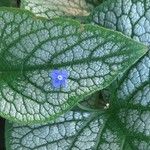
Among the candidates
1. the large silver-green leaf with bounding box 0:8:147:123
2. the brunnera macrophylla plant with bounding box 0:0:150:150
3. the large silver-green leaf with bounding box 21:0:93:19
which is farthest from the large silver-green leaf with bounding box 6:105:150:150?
the large silver-green leaf with bounding box 21:0:93:19

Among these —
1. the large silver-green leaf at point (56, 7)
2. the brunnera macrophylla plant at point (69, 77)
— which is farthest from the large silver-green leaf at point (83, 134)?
the large silver-green leaf at point (56, 7)

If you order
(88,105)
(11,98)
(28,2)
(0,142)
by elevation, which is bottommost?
(0,142)

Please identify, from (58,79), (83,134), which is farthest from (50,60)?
(83,134)

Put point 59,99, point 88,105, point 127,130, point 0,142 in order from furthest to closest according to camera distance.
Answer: point 0,142, point 88,105, point 127,130, point 59,99

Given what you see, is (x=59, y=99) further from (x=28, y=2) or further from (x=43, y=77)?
(x=28, y=2)

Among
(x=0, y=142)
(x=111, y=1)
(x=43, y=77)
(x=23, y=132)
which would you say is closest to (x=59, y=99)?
(x=43, y=77)

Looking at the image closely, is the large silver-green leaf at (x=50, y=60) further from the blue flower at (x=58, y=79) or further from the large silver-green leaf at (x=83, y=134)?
the large silver-green leaf at (x=83, y=134)

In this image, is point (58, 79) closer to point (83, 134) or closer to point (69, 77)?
point (69, 77)
